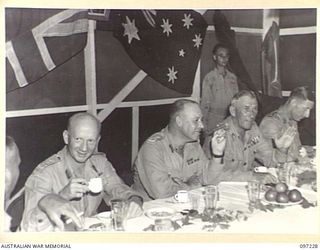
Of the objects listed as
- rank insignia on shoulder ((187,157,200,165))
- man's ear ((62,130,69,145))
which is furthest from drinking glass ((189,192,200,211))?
man's ear ((62,130,69,145))

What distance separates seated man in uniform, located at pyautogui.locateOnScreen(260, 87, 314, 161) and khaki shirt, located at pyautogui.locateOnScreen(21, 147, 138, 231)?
0.45 m

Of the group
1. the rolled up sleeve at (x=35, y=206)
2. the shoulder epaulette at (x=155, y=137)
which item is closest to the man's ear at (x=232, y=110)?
the shoulder epaulette at (x=155, y=137)

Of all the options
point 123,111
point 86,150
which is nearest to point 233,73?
point 123,111

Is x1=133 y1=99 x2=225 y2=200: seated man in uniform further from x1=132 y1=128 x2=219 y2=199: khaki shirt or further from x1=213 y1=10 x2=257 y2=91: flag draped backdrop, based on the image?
x1=213 y1=10 x2=257 y2=91: flag draped backdrop

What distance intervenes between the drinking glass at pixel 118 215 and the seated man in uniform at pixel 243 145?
0.32 m

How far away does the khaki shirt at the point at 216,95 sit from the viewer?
150 centimetres

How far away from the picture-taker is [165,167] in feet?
4.68

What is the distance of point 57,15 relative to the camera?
1.25 metres

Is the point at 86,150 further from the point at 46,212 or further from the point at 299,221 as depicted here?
the point at 299,221

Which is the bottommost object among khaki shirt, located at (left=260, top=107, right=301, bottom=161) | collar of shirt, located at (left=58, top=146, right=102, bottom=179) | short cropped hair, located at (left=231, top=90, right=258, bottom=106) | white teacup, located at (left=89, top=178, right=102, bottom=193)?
white teacup, located at (left=89, top=178, right=102, bottom=193)

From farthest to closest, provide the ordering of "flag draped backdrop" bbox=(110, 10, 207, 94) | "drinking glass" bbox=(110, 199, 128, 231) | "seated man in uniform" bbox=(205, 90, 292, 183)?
1. "seated man in uniform" bbox=(205, 90, 292, 183)
2. "flag draped backdrop" bbox=(110, 10, 207, 94)
3. "drinking glass" bbox=(110, 199, 128, 231)

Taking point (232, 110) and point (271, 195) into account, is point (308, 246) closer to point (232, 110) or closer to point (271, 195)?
point (271, 195)

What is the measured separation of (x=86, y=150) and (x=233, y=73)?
1.55 ft

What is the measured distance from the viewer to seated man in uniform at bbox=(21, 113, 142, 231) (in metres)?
1.18
